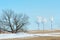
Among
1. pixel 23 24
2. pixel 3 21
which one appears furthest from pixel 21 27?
pixel 3 21

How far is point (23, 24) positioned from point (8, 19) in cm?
477

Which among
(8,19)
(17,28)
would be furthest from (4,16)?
(17,28)

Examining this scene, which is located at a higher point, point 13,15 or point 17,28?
point 13,15

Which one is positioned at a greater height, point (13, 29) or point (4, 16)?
point (4, 16)

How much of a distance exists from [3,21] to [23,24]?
608cm

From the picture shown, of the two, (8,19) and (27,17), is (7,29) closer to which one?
(8,19)

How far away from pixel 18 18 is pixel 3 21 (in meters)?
4.84

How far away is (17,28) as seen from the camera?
60438 mm

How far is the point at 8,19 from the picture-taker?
60.8 metres

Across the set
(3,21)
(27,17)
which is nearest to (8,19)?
(3,21)

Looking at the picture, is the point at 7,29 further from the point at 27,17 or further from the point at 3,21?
the point at 27,17

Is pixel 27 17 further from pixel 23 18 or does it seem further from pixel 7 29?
pixel 7 29

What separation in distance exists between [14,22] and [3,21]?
3311 millimetres

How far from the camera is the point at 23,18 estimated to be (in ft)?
206
